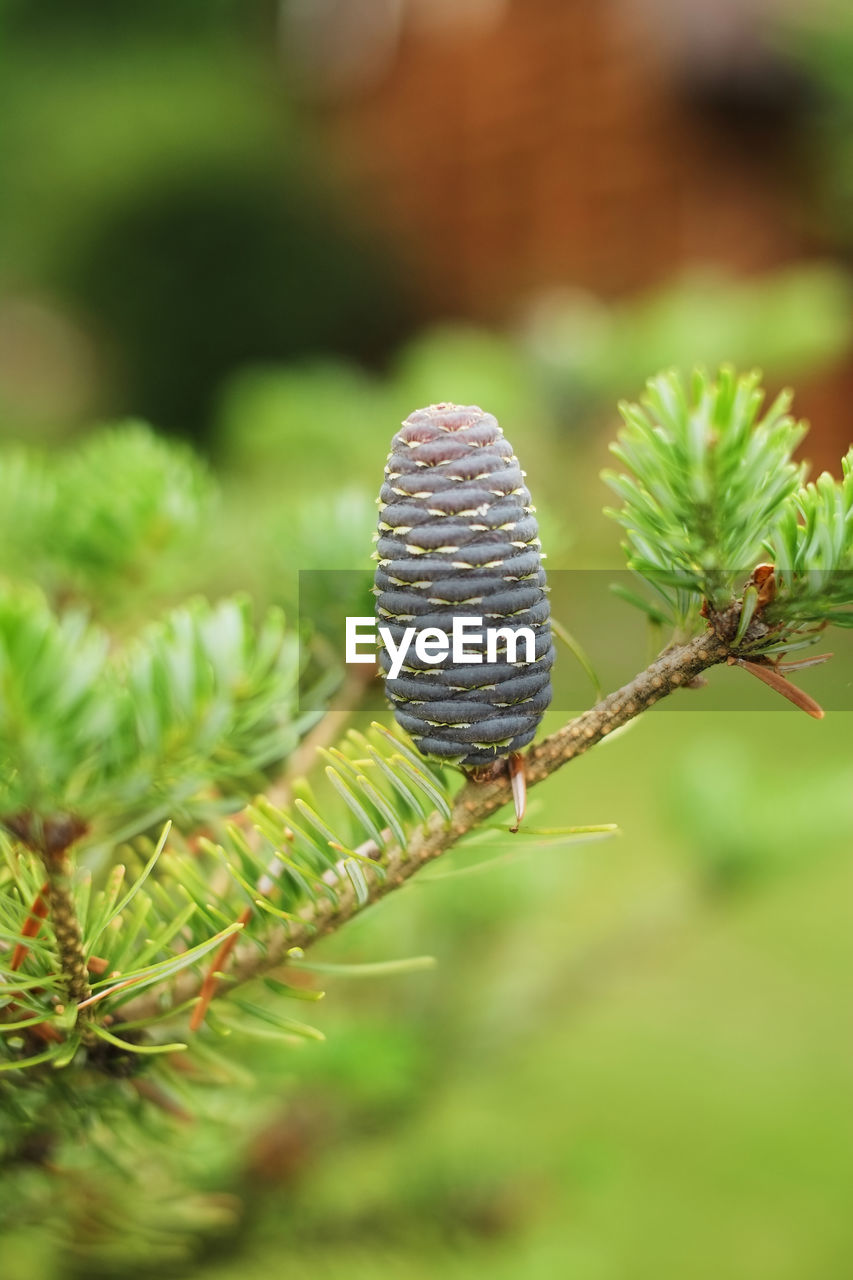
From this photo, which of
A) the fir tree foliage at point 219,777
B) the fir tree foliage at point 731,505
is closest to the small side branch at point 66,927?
the fir tree foliage at point 219,777

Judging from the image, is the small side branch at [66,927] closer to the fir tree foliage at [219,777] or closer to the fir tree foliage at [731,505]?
the fir tree foliage at [219,777]

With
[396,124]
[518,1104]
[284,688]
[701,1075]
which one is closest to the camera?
[284,688]

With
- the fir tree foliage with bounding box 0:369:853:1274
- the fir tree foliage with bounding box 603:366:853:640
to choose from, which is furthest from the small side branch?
the fir tree foliage with bounding box 603:366:853:640

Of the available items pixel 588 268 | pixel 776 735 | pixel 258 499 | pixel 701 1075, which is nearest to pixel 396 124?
pixel 588 268

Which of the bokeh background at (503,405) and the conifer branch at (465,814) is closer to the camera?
the conifer branch at (465,814)

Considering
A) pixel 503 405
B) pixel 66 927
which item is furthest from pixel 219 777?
pixel 503 405

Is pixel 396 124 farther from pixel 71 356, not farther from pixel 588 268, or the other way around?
pixel 71 356

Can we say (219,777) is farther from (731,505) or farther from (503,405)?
(503,405)

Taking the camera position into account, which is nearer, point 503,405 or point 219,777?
point 219,777

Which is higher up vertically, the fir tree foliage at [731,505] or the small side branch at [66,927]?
the fir tree foliage at [731,505]
